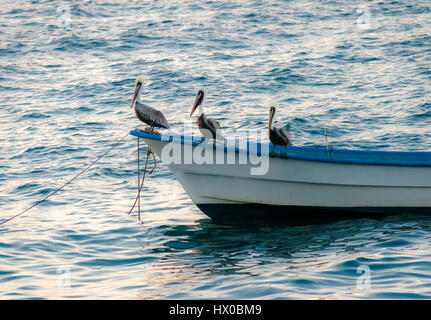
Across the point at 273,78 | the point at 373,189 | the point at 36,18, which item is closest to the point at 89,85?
the point at 273,78

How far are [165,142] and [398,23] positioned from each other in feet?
57.8

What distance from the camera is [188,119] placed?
52.8ft

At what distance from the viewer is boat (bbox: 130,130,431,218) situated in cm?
923

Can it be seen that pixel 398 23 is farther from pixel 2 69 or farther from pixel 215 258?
pixel 215 258

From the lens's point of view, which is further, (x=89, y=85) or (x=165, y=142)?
(x=89, y=85)

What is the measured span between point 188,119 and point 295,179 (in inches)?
280

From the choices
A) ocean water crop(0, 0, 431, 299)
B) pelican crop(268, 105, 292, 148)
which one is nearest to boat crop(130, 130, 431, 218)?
pelican crop(268, 105, 292, 148)

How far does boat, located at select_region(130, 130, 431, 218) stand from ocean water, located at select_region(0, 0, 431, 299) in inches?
14.2

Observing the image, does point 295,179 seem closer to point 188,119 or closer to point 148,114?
point 148,114

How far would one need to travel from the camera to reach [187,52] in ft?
71.6

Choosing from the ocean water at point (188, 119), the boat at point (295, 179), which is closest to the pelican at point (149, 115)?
the boat at point (295, 179)

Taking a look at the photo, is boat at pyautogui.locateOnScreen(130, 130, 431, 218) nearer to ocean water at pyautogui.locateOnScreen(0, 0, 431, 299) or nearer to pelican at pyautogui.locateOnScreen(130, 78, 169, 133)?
pelican at pyautogui.locateOnScreen(130, 78, 169, 133)

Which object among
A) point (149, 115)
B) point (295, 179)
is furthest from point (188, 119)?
point (295, 179)

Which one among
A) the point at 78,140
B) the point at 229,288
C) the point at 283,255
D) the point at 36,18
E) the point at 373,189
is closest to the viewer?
the point at 229,288
